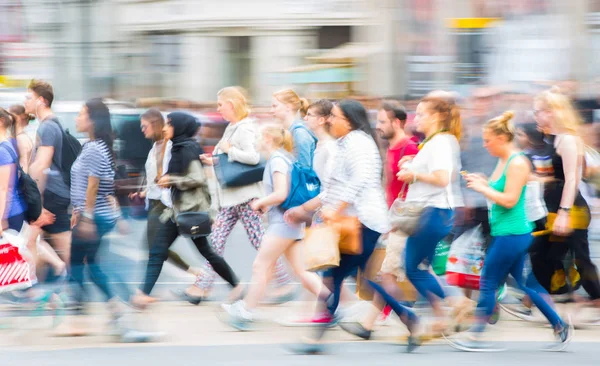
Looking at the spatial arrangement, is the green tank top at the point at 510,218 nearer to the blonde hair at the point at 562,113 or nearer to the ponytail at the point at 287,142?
the blonde hair at the point at 562,113

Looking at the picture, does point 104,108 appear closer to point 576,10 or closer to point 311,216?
point 311,216

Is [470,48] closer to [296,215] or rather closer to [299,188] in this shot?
[299,188]

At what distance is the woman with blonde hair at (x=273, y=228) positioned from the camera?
7641mm

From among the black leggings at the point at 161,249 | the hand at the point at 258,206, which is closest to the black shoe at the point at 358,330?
the hand at the point at 258,206

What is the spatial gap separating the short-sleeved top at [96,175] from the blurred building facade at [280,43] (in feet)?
44.4

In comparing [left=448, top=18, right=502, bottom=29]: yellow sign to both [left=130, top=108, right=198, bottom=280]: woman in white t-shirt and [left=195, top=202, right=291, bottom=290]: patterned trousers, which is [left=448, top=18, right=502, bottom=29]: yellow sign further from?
[left=130, top=108, right=198, bottom=280]: woman in white t-shirt

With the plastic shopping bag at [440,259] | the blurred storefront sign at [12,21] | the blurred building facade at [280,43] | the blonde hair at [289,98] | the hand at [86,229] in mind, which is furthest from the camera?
the blurred storefront sign at [12,21]

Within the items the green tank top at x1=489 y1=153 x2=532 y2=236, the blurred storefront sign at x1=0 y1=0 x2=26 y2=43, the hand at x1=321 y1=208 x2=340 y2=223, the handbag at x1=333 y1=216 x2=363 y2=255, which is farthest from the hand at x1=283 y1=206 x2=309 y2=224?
the blurred storefront sign at x1=0 y1=0 x2=26 y2=43

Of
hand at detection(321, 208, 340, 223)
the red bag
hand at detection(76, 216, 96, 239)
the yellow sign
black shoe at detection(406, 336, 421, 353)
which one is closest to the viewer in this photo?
hand at detection(321, 208, 340, 223)

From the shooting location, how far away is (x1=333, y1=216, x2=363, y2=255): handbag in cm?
675

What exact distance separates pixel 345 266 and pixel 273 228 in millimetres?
911

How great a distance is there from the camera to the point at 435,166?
268 inches

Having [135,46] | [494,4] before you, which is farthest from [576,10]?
[135,46]

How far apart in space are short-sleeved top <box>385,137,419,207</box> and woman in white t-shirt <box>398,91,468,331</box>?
472 mm
